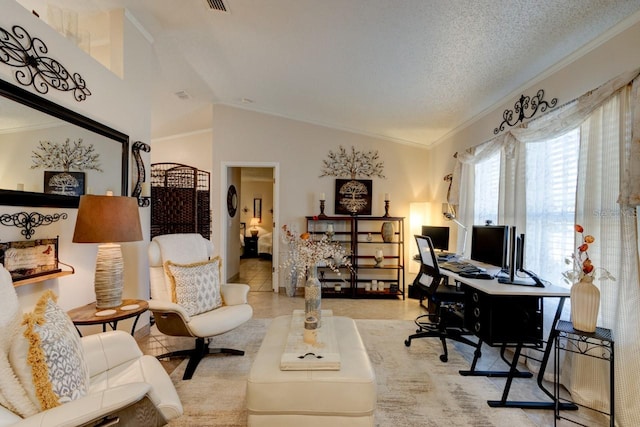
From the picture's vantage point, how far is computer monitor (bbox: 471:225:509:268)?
2473 millimetres

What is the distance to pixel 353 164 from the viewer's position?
4914 millimetres

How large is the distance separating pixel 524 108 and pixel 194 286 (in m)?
3.41

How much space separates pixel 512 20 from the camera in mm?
1957

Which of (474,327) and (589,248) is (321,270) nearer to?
(474,327)

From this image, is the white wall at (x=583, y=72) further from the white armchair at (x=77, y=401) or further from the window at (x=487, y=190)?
the white armchair at (x=77, y=401)

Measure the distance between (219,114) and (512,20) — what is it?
159 inches

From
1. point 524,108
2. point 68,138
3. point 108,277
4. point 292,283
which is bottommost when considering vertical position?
point 292,283

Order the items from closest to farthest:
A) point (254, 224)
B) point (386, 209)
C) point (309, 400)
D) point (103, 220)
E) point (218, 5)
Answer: point (309, 400) < point (103, 220) < point (218, 5) < point (386, 209) < point (254, 224)

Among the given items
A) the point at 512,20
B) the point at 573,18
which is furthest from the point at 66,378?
the point at 573,18

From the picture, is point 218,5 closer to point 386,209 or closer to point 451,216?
point 451,216

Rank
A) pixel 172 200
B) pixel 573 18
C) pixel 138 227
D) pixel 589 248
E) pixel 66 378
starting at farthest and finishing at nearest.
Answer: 1. pixel 172 200
2. pixel 138 227
3. pixel 589 248
4. pixel 573 18
5. pixel 66 378

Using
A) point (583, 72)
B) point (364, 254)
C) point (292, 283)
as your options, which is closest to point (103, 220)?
point (292, 283)

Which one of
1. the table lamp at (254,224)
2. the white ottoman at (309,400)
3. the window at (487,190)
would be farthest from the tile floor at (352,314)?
the table lamp at (254,224)

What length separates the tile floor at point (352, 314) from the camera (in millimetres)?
2040
